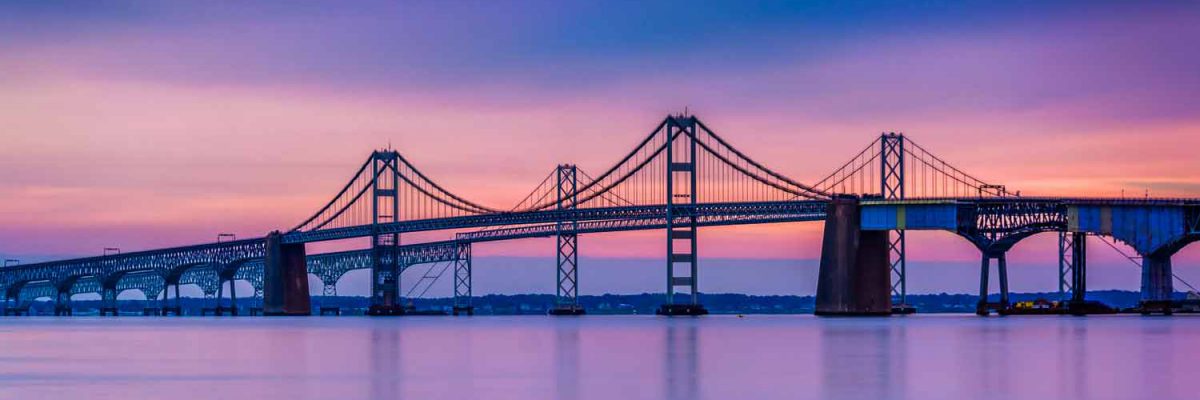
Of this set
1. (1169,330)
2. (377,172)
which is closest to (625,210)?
(377,172)

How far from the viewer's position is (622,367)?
4506 cm

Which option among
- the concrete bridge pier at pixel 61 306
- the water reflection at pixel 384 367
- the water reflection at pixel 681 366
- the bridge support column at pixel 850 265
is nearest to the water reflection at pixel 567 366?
the water reflection at pixel 681 366

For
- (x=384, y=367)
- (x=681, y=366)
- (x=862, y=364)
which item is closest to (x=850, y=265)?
(x=862, y=364)

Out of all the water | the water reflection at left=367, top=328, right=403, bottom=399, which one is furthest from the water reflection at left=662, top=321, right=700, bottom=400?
the water reflection at left=367, top=328, right=403, bottom=399

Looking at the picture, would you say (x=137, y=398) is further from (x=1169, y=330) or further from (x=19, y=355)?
(x=1169, y=330)

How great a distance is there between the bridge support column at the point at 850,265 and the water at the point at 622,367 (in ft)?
92.2

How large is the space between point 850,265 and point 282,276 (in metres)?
51.4

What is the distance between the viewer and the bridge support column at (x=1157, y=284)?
99.4m

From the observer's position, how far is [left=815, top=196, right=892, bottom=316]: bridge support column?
100 m

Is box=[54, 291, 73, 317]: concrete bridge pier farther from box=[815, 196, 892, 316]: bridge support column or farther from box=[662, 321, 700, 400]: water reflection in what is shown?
box=[662, 321, 700, 400]: water reflection

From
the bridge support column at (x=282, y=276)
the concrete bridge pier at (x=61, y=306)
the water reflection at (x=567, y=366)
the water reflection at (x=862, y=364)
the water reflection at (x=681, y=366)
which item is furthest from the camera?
the concrete bridge pier at (x=61, y=306)

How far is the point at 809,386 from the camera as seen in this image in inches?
1483

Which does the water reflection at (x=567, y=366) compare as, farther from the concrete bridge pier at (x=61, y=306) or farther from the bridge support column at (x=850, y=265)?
the concrete bridge pier at (x=61, y=306)

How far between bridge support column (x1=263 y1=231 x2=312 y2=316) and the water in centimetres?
6379
